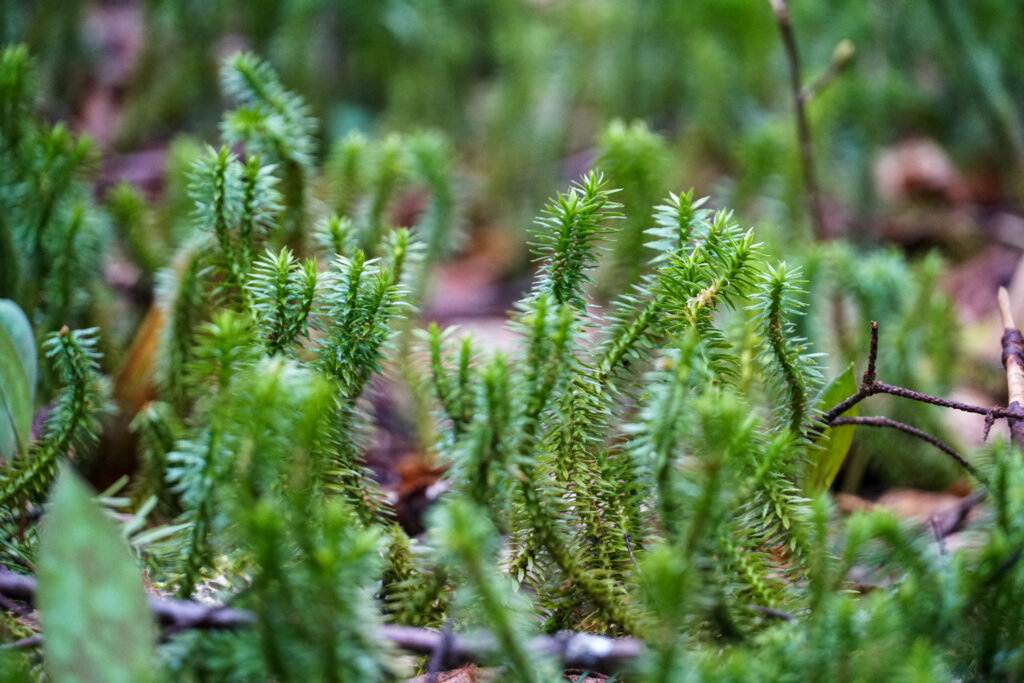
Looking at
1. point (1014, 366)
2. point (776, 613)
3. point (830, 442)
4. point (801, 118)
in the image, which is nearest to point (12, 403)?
point (776, 613)

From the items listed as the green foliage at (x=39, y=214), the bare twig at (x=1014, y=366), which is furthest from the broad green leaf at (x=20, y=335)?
the bare twig at (x=1014, y=366)

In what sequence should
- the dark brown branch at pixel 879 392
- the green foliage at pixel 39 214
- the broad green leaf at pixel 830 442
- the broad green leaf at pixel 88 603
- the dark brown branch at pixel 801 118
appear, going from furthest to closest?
the dark brown branch at pixel 801 118, the green foliage at pixel 39 214, the broad green leaf at pixel 830 442, the dark brown branch at pixel 879 392, the broad green leaf at pixel 88 603

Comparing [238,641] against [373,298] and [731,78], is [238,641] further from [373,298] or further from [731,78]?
[731,78]

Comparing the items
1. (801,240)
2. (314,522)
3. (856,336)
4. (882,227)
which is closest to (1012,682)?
(314,522)

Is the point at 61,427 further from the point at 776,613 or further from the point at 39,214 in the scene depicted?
the point at 776,613

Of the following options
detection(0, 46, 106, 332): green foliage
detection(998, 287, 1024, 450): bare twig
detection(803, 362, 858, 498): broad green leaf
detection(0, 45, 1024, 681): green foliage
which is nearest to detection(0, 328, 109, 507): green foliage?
detection(0, 45, 1024, 681): green foliage

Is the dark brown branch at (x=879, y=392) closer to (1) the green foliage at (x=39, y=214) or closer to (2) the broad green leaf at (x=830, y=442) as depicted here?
(2) the broad green leaf at (x=830, y=442)

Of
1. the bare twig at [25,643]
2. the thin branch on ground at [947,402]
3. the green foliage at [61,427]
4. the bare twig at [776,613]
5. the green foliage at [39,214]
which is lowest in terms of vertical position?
the bare twig at [25,643]
